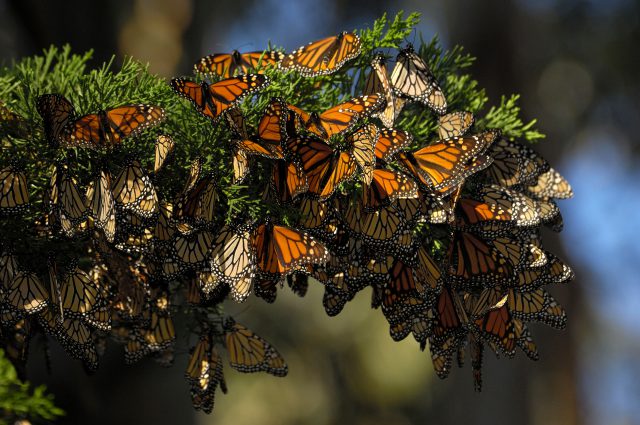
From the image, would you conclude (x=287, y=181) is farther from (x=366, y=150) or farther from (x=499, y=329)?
(x=499, y=329)

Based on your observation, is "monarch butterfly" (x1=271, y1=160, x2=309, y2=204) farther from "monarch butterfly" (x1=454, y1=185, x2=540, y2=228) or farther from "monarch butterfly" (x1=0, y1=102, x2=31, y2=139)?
"monarch butterfly" (x1=0, y1=102, x2=31, y2=139)

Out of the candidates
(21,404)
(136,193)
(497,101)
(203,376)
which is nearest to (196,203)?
(136,193)

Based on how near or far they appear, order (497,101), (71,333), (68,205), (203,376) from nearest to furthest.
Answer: (68,205) → (71,333) → (203,376) → (497,101)

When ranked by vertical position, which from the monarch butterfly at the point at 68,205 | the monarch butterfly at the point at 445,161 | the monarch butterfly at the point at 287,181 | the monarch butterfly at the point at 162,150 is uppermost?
the monarch butterfly at the point at 445,161

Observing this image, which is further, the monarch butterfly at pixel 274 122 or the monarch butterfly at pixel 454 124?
the monarch butterfly at pixel 454 124

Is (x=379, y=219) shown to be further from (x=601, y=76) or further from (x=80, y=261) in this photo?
(x=601, y=76)

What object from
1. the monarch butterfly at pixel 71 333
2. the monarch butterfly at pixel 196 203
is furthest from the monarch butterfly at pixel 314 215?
the monarch butterfly at pixel 71 333

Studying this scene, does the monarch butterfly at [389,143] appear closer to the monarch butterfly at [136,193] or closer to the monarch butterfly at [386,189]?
the monarch butterfly at [386,189]
